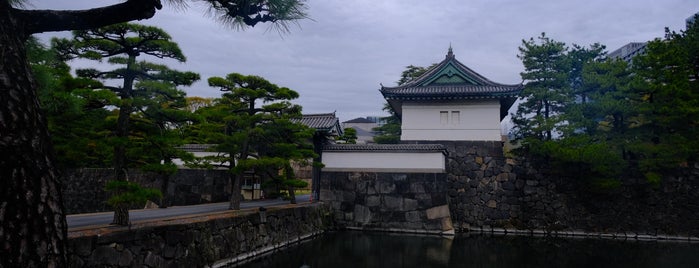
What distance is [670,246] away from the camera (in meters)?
10.9

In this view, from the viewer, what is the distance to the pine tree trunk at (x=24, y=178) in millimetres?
1277

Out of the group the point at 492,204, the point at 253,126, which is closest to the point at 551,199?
the point at 492,204

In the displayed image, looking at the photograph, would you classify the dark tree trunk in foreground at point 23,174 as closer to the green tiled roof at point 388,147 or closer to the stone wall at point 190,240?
the stone wall at point 190,240

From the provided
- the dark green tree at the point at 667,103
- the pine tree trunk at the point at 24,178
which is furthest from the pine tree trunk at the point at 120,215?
the dark green tree at the point at 667,103

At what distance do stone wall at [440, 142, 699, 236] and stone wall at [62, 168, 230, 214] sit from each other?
824cm

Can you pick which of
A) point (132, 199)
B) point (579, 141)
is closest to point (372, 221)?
point (579, 141)

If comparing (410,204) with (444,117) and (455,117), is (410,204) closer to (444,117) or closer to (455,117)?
(444,117)

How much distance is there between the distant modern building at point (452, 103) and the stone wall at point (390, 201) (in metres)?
2.59

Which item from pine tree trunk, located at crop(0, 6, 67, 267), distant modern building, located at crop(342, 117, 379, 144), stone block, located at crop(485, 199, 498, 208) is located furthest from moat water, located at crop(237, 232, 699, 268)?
distant modern building, located at crop(342, 117, 379, 144)

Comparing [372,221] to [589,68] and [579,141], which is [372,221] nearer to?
[579,141]

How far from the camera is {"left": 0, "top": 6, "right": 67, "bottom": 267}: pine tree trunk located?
1277 millimetres

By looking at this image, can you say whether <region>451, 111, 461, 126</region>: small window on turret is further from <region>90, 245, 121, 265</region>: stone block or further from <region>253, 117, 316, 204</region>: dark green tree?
<region>90, 245, 121, 265</region>: stone block

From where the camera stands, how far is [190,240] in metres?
6.26

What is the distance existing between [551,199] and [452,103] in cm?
480
